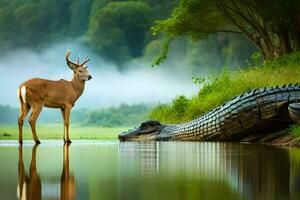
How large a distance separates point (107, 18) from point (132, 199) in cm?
3674

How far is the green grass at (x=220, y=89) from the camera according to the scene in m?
14.7

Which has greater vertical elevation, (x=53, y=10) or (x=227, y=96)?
(x=53, y=10)

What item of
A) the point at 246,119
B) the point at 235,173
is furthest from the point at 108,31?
the point at 235,173

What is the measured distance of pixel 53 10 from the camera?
42000 millimetres

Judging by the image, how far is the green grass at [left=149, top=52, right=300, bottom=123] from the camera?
14.7 m

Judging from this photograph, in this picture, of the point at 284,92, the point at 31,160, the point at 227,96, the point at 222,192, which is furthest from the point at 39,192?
the point at 227,96

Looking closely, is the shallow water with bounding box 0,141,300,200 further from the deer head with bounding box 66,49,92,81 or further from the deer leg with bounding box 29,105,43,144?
the deer head with bounding box 66,49,92,81

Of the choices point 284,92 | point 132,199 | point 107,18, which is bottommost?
point 132,199

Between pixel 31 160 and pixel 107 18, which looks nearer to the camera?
pixel 31 160

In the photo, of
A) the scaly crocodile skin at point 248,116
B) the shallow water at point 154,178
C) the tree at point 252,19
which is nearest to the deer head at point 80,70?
the scaly crocodile skin at point 248,116

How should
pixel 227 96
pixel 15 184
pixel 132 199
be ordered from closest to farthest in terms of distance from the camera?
pixel 132 199 → pixel 15 184 → pixel 227 96

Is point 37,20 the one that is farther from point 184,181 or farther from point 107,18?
point 184,181

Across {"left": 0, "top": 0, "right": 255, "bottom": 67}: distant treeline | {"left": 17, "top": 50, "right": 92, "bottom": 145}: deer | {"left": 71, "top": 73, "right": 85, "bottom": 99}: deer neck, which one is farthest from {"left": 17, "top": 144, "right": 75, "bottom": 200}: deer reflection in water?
{"left": 0, "top": 0, "right": 255, "bottom": 67}: distant treeline

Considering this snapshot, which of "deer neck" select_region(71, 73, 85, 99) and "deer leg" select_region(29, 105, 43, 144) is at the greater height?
"deer neck" select_region(71, 73, 85, 99)
